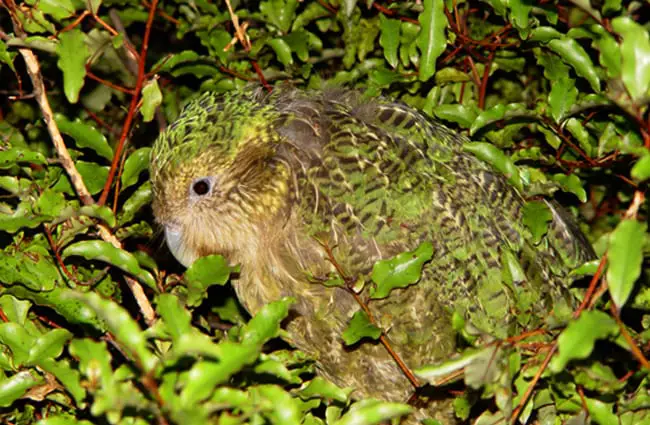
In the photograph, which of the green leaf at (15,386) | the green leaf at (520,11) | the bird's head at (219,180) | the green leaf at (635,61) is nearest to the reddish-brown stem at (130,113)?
the bird's head at (219,180)

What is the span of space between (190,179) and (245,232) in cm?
33

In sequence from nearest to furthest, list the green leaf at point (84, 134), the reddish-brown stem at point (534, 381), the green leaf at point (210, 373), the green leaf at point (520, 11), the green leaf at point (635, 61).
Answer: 1. the green leaf at point (210, 373)
2. the green leaf at point (635, 61)
3. the reddish-brown stem at point (534, 381)
4. the green leaf at point (84, 134)
5. the green leaf at point (520, 11)

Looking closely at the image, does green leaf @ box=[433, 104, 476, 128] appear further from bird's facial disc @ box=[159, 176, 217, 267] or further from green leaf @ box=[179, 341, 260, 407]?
green leaf @ box=[179, 341, 260, 407]

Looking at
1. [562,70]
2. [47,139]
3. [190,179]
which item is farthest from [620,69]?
[47,139]

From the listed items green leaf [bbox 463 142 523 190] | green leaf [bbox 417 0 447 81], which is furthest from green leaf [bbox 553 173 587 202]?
green leaf [bbox 417 0 447 81]

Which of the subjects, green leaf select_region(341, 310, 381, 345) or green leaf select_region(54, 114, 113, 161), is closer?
green leaf select_region(341, 310, 381, 345)

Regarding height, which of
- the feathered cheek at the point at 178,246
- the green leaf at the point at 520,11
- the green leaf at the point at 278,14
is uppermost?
the green leaf at the point at 520,11

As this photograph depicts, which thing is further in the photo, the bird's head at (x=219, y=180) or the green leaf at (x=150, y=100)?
the bird's head at (x=219, y=180)

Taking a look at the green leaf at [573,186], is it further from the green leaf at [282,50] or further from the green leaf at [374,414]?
the green leaf at [374,414]

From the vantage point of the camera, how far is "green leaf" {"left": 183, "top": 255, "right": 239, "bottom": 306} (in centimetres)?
298

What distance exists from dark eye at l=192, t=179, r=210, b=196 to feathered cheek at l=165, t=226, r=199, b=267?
0.19 metres

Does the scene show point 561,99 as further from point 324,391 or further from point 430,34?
point 324,391


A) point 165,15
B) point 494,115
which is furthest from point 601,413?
point 165,15

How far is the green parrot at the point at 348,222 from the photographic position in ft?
12.0
